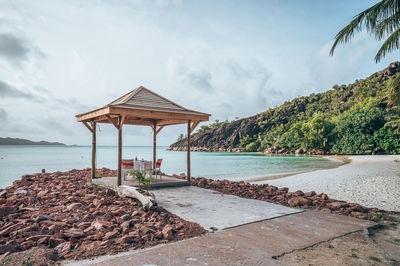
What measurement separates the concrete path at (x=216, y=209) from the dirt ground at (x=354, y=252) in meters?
1.23

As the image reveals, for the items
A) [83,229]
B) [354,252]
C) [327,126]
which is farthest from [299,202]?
[327,126]

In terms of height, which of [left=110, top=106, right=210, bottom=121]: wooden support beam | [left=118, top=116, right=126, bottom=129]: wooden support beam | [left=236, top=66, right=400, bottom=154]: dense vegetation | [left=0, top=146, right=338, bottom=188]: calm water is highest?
[left=236, top=66, right=400, bottom=154]: dense vegetation

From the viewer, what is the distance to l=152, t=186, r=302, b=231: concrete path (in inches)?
168

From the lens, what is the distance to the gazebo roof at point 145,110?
6.74 meters

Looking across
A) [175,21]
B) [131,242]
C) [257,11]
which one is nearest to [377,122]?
[257,11]

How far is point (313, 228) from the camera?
13.1ft

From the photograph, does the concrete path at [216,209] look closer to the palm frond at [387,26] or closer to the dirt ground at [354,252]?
the dirt ground at [354,252]

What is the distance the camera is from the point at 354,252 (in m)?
3.10

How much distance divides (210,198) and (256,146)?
198 ft

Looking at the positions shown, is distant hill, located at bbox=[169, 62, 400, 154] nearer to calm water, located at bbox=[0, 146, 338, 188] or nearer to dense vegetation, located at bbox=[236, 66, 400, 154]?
dense vegetation, located at bbox=[236, 66, 400, 154]

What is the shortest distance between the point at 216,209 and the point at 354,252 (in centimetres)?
254

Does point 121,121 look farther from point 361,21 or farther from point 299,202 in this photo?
point 361,21

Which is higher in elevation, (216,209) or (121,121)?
(121,121)

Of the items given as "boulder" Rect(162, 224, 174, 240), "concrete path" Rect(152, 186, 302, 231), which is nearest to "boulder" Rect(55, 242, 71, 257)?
"boulder" Rect(162, 224, 174, 240)
